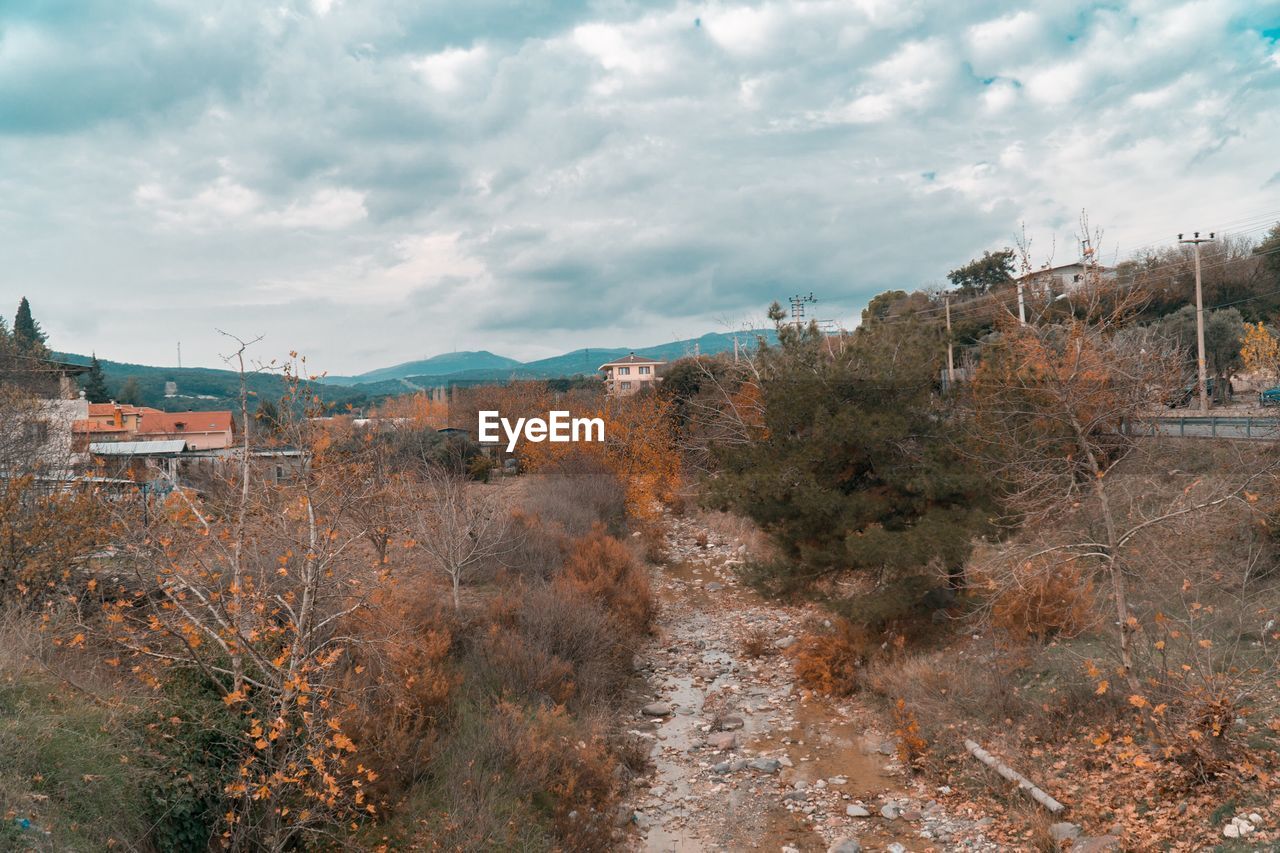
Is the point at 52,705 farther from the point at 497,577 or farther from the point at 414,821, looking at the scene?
the point at 497,577

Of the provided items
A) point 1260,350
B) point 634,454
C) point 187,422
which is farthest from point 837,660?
point 187,422

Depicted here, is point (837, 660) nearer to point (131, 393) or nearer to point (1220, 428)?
point (1220, 428)

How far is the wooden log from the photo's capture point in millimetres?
9180

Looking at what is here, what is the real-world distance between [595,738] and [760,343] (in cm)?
1053

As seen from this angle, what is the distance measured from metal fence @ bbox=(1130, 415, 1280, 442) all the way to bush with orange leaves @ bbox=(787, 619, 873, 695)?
387 inches

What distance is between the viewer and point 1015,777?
32.6 ft

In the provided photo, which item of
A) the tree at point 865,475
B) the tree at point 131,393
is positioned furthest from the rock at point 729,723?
the tree at point 131,393

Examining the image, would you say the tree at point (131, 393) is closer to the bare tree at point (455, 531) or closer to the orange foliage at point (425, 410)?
the orange foliage at point (425, 410)

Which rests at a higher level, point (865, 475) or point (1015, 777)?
point (865, 475)

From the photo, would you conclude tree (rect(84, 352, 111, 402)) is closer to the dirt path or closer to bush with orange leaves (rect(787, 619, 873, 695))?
the dirt path

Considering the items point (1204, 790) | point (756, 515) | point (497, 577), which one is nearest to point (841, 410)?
point (756, 515)

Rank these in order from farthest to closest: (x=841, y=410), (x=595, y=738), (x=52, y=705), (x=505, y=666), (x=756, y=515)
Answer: (x=756, y=515) < (x=841, y=410) < (x=505, y=666) < (x=595, y=738) < (x=52, y=705)

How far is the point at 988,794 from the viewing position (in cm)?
1016

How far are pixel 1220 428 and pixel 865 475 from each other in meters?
15.7
